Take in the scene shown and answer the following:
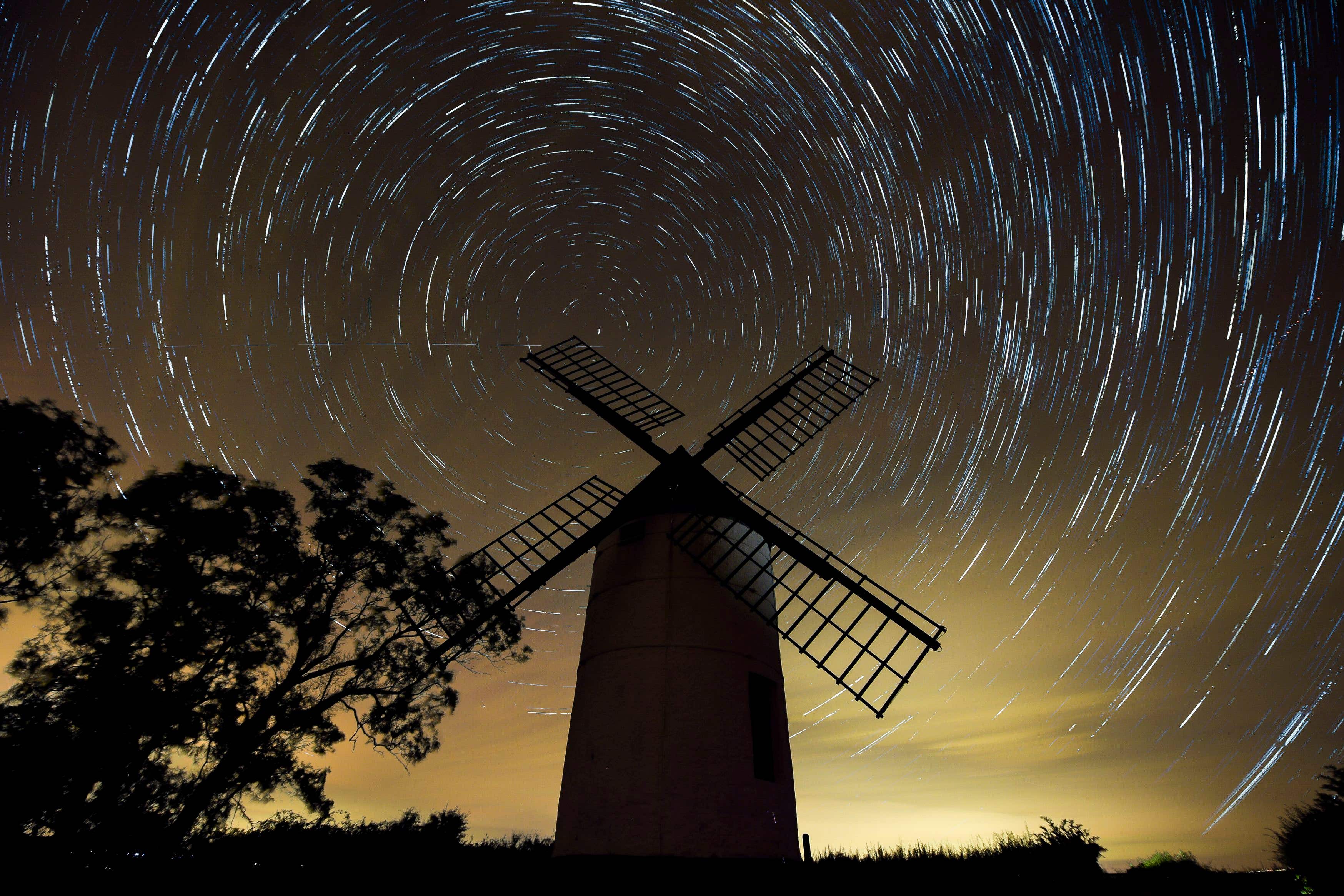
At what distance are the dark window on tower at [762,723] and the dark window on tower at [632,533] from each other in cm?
350

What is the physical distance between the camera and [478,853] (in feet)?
44.9

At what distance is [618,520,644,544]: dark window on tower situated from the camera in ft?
41.2

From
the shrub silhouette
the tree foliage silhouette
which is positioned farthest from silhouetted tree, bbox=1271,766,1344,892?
the tree foliage silhouette

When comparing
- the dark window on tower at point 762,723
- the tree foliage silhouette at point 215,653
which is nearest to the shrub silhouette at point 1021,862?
the dark window on tower at point 762,723

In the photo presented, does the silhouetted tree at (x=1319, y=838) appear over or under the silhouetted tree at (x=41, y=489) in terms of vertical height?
under

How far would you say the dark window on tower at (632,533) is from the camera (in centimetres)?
1256

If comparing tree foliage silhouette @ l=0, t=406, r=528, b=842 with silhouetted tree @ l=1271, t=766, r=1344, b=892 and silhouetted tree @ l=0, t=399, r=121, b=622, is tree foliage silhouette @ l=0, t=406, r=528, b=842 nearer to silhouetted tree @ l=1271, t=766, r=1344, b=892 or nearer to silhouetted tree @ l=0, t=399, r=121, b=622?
silhouetted tree @ l=0, t=399, r=121, b=622

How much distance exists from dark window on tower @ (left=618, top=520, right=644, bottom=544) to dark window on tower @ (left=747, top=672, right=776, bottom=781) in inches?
138

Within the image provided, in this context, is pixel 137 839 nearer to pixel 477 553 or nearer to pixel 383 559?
pixel 383 559

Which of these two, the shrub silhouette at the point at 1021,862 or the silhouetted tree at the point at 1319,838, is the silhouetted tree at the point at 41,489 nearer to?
the shrub silhouette at the point at 1021,862

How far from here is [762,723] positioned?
10.9 meters

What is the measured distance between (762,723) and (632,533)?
4425 millimetres

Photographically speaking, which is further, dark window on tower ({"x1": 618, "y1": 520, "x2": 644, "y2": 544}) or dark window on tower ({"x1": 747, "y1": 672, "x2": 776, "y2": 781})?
dark window on tower ({"x1": 618, "y1": 520, "x2": 644, "y2": 544})

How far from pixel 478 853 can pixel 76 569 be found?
1135 cm
